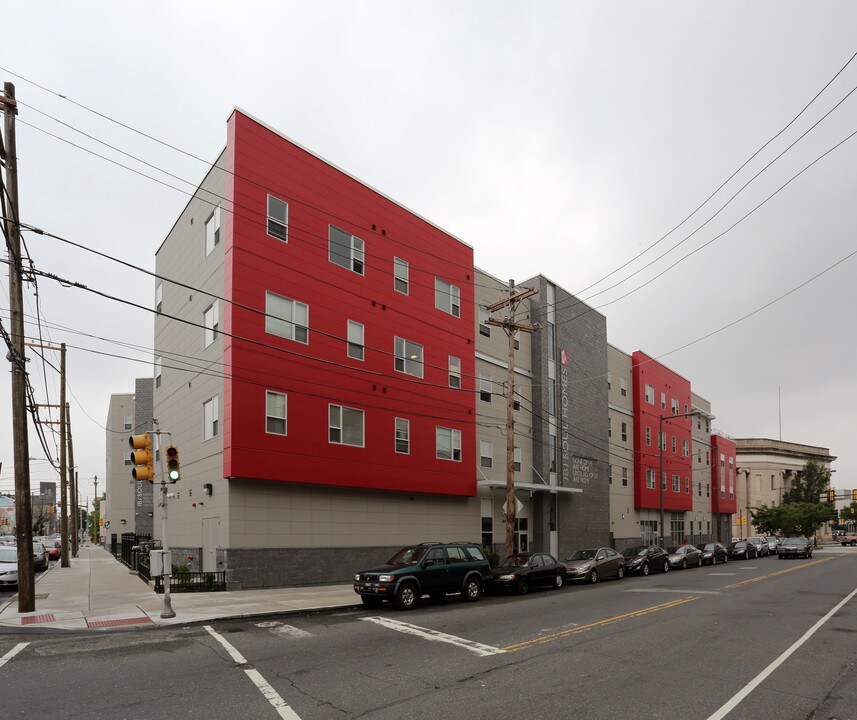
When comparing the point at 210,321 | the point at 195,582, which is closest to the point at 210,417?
the point at 210,321

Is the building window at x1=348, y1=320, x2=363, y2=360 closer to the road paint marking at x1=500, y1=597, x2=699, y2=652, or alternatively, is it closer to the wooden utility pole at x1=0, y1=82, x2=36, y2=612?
the wooden utility pole at x1=0, y1=82, x2=36, y2=612

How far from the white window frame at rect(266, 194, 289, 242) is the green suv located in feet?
39.0

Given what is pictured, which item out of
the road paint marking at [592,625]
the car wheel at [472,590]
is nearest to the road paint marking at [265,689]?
the road paint marking at [592,625]

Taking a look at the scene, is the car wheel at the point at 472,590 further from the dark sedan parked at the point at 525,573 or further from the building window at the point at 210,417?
the building window at the point at 210,417

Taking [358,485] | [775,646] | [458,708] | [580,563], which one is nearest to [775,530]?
[580,563]

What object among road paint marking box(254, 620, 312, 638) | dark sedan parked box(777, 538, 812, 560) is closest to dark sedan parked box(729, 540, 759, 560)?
dark sedan parked box(777, 538, 812, 560)

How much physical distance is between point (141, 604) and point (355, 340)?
12046mm

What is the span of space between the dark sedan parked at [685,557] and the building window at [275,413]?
23.1 m

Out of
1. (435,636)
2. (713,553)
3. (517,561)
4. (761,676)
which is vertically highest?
(761,676)

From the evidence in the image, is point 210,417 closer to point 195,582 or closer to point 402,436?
point 195,582

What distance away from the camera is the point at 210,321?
2497 cm

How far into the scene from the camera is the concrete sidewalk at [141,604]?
15188 mm

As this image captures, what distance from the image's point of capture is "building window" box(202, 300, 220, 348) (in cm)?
2416

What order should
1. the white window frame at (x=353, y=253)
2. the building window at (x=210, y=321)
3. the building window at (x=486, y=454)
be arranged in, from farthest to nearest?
1. the building window at (x=486, y=454)
2. the white window frame at (x=353, y=253)
3. the building window at (x=210, y=321)
